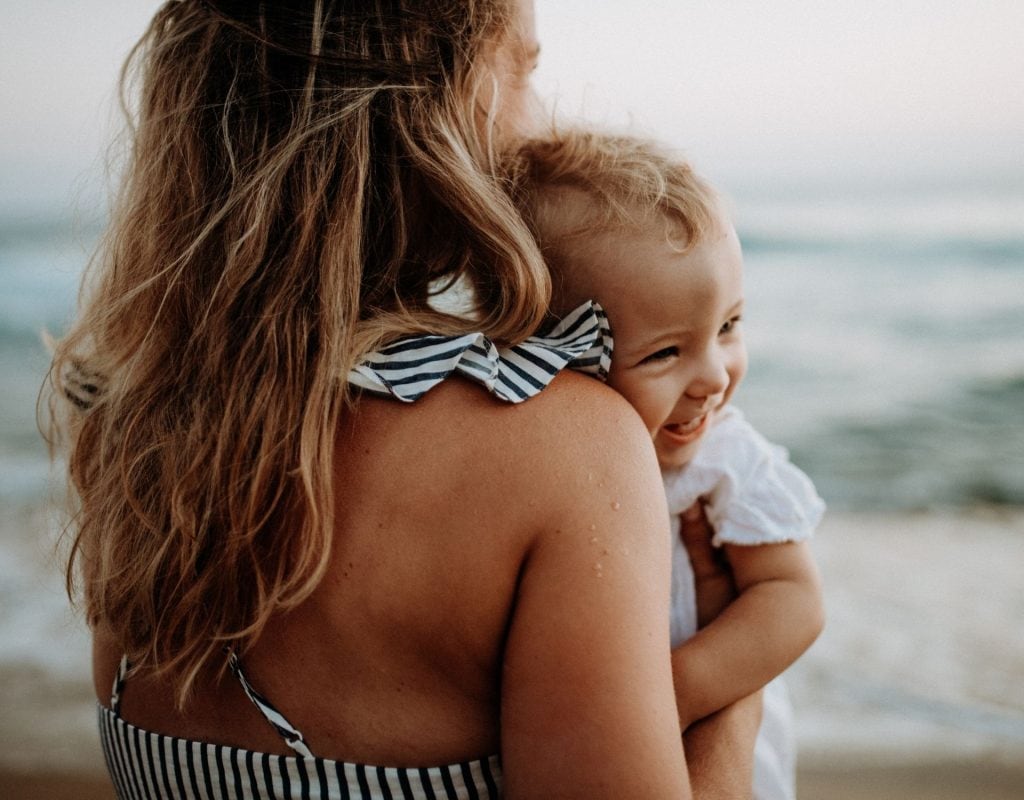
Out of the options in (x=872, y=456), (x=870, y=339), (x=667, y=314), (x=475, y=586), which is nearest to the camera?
(x=475, y=586)

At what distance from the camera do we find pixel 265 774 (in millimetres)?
1272

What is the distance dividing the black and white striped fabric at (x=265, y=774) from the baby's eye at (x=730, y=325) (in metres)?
0.90

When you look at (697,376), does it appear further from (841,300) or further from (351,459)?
(841,300)

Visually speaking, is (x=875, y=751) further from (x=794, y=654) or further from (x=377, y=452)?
(x=377, y=452)

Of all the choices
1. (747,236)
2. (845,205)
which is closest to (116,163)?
(747,236)

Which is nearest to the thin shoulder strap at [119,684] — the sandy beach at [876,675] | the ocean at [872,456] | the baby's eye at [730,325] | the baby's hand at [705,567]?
the ocean at [872,456]

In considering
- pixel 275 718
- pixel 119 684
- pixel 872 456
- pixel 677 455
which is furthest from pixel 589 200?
pixel 872 456

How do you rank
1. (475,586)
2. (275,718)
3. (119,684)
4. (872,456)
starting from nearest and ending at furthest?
(475,586) → (275,718) → (119,684) → (872,456)

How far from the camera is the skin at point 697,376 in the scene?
5.34ft

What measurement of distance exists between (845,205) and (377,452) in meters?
15.5

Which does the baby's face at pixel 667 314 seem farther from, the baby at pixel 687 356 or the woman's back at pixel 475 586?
the woman's back at pixel 475 586

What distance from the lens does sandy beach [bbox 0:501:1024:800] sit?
358 centimetres

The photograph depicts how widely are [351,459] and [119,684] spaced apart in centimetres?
57

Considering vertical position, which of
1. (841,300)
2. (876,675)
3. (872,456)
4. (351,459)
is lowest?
(841,300)
